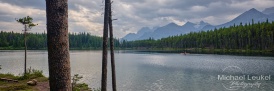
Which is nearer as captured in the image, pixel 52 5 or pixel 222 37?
pixel 52 5

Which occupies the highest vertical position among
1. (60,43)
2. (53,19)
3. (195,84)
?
(53,19)

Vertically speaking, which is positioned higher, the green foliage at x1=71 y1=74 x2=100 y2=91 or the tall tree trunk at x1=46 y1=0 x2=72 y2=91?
the tall tree trunk at x1=46 y1=0 x2=72 y2=91

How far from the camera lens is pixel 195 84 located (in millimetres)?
34969

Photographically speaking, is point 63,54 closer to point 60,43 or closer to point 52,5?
point 60,43

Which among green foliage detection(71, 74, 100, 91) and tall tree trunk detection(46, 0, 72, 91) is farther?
green foliage detection(71, 74, 100, 91)

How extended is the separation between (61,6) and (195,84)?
33006 mm

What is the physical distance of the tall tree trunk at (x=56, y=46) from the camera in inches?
163

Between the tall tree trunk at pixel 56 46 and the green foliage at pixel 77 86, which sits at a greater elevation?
the tall tree trunk at pixel 56 46

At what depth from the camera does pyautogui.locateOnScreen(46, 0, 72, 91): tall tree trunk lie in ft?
13.6

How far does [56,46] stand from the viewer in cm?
415

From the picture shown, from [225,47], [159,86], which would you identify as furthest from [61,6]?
[225,47]

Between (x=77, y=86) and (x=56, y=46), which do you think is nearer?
(x=56, y=46)

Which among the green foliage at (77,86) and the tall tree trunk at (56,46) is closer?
the tall tree trunk at (56,46)

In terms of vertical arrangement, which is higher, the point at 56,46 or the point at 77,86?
the point at 56,46
